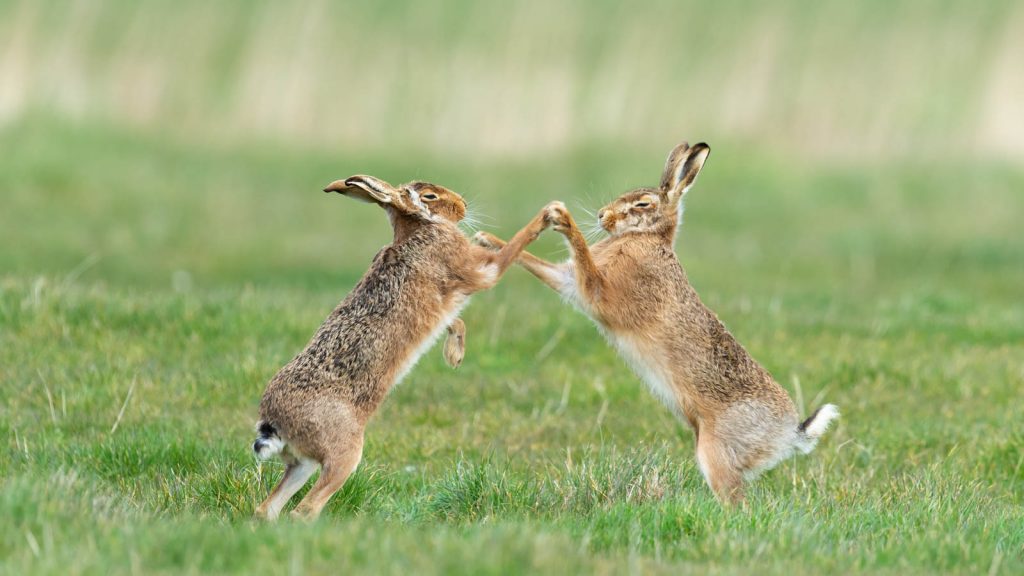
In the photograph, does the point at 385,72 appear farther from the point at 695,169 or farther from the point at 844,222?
the point at 695,169

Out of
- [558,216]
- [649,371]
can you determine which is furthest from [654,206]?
[649,371]

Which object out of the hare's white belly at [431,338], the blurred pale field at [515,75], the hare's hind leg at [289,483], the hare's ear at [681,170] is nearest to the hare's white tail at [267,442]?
the hare's hind leg at [289,483]

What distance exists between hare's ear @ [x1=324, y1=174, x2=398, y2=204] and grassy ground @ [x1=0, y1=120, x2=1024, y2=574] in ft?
4.21

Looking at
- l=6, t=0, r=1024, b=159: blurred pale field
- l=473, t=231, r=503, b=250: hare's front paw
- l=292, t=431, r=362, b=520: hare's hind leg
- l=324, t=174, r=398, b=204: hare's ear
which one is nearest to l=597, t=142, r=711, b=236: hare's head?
l=473, t=231, r=503, b=250: hare's front paw

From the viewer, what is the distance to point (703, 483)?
622 cm

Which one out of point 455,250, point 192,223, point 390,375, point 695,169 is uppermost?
point 695,169

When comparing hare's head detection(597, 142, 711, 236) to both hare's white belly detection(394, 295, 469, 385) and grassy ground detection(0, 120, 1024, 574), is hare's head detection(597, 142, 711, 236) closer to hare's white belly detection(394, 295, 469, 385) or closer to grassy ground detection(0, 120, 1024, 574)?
hare's white belly detection(394, 295, 469, 385)

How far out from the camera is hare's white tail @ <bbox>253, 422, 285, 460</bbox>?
17.5 feet

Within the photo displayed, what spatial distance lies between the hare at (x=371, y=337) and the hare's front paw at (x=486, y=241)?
0.13 m

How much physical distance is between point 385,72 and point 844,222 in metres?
6.91

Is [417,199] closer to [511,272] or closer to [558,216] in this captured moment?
[558,216]

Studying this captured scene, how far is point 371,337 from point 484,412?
2.23 meters

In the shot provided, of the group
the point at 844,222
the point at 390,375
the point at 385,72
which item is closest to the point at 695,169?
the point at 390,375

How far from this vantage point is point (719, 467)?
5941 millimetres
